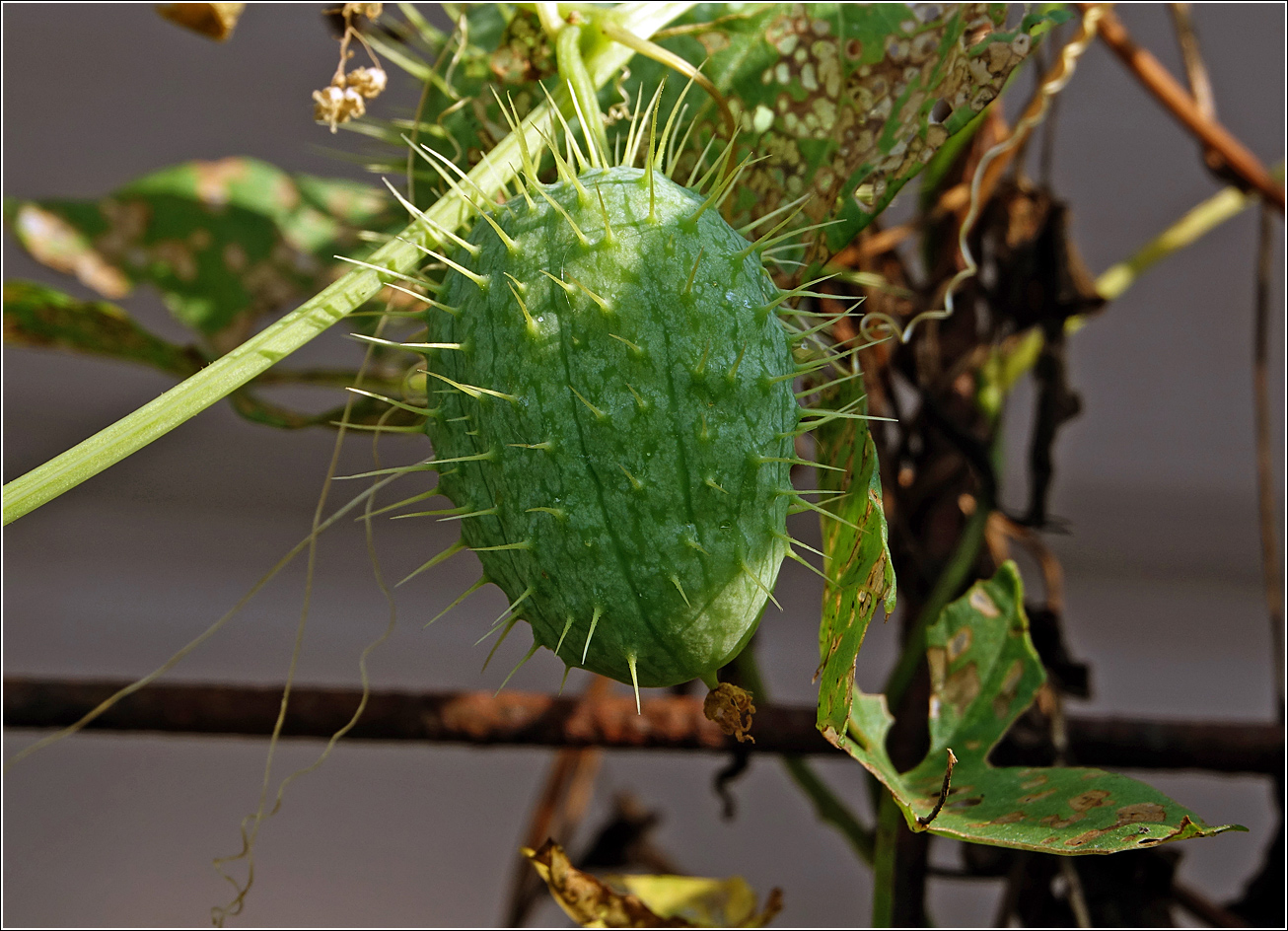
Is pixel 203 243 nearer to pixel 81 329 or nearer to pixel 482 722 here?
pixel 81 329

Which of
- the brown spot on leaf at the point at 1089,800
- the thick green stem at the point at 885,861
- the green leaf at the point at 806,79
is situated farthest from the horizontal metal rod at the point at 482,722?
the green leaf at the point at 806,79

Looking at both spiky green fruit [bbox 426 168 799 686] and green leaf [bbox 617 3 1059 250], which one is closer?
spiky green fruit [bbox 426 168 799 686]

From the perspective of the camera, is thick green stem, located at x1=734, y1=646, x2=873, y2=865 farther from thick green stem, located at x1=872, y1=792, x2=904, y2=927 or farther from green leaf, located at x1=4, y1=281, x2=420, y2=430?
green leaf, located at x1=4, y1=281, x2=420, y2=430

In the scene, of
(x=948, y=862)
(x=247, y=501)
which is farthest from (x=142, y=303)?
(x=948, y=862)

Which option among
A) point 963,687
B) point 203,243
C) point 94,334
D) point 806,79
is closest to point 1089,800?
point 963,687

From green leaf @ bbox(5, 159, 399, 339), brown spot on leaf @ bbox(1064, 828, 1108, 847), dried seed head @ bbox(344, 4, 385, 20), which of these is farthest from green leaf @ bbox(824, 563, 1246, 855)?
green leaf @ bbox(5, 159, 399, 339)

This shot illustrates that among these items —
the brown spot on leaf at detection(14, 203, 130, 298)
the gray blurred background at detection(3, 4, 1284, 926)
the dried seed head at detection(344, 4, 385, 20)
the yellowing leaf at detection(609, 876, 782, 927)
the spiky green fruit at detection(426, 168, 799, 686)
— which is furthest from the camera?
the gray blurred background at detection(3, 4, 1284, 926)
